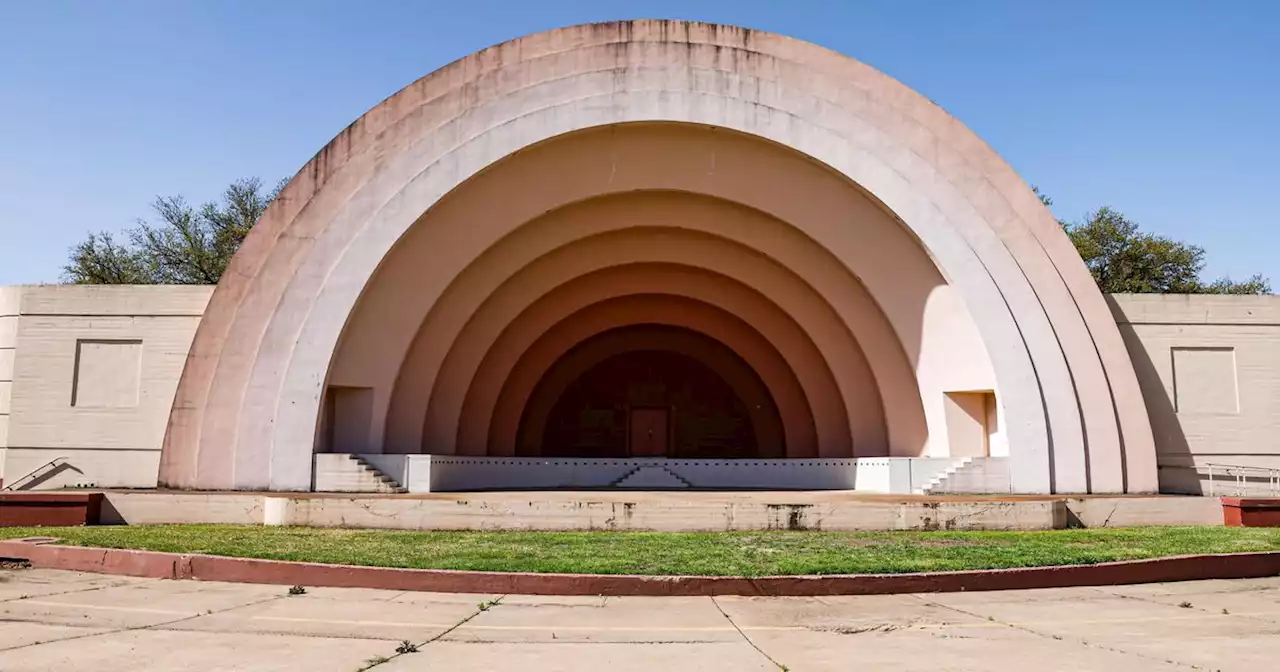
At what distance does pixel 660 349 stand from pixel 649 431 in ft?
9.97

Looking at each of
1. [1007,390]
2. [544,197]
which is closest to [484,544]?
[544,197]

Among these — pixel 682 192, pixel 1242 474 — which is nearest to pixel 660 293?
pixel 682 192

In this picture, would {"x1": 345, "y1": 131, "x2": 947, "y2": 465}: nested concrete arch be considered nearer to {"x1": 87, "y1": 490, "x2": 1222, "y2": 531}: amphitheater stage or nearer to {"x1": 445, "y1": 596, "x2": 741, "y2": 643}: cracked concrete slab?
{"x1": 87, "y1": 490, "x2": 1222, "y2": 531}: amphitheater stage

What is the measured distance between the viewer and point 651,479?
2520 cm

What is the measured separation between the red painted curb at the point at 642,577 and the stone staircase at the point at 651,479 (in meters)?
14.7

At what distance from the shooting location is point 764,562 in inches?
432

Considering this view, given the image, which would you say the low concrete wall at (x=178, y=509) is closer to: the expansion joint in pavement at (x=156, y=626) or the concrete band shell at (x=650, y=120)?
the concrete band shell at (x=650, y=120)

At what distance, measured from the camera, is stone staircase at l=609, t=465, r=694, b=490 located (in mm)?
24875

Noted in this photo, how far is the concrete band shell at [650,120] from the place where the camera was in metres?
20.6

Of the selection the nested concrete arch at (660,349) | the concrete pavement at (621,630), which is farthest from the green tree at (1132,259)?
the concrete pavement at (621,630)

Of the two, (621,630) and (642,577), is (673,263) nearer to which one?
(642,577)

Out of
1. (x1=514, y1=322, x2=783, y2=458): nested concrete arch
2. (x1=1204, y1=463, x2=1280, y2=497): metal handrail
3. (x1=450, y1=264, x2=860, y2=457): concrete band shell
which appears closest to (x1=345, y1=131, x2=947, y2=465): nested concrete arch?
(x1=450, y1=264, x2=860, y2=457): concrete band shell

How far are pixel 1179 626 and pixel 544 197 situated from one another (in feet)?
57.1

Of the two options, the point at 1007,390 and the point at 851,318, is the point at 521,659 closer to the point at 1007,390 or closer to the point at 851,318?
the point at 1007,390
